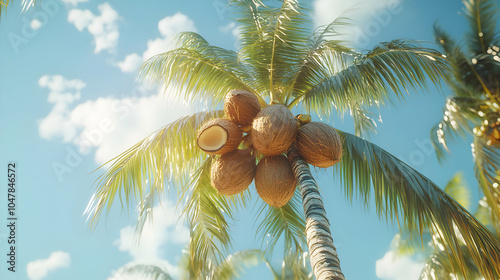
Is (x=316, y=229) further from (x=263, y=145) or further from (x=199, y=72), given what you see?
(x=199, y=72)

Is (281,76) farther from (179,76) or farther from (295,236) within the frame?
(295,236)

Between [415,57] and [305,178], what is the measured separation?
2173 mm

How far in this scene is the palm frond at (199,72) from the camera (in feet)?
18.0

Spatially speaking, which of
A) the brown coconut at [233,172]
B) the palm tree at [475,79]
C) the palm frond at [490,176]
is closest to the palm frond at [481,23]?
the palm tree at [475,79]

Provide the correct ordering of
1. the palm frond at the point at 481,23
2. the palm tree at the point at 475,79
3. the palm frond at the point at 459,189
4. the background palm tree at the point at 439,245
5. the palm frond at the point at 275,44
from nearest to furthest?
the palm frond at the point at 275,44 < the palm tree at the point at 475,79 < the palm frond at the point at 481,23 < the background palm tree at the point at 439,245 < the palm frond at the point at 459,189

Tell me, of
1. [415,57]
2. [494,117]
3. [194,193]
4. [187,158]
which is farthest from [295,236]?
[494,117]

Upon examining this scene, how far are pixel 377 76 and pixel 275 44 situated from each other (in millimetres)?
1386

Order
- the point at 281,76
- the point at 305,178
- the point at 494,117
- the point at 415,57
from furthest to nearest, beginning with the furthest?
the point at 494,117
the point at 281,76
the point at 415,57
the point at 305,178

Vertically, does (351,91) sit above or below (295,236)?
above

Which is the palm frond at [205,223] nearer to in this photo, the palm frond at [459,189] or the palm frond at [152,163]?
the palm frond at [152,163]

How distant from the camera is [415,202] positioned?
400 centimetres

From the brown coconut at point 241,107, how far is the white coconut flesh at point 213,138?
28 centimetres

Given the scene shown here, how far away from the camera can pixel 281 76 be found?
5500 millimetres

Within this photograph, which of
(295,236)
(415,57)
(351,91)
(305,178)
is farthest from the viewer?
(295,236)
